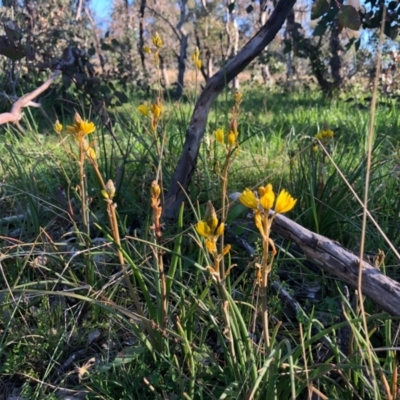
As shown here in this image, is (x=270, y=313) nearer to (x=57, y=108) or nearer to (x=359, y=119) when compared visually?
(x=359, y=119)

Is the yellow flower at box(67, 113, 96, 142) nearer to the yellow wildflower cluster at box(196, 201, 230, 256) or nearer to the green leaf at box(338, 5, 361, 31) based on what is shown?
the yellow wildflower cluster at box(196, 201, 230, 256)

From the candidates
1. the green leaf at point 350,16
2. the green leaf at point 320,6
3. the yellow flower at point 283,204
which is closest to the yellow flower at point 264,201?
the yellow flower at point 283,204

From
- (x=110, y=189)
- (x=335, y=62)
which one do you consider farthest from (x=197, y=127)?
(x=335, y=62)

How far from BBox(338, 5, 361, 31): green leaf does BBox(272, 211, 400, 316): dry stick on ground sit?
605 mm

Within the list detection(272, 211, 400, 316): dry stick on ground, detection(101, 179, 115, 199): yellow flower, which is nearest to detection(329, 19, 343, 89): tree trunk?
detection(272, 211, 400, 316): dry stick on ground

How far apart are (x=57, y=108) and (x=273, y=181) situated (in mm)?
2857

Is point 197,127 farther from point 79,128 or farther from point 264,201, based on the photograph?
point 264,201

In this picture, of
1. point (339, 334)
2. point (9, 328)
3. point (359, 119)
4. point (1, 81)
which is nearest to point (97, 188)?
point (9, 328)

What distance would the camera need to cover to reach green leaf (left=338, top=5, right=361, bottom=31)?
4.34 feet

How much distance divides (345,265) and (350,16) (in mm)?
723

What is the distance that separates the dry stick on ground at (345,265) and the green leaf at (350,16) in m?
0.60

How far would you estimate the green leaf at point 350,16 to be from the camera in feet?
4.34

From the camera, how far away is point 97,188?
6.45ft

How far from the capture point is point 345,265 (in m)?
1.07
